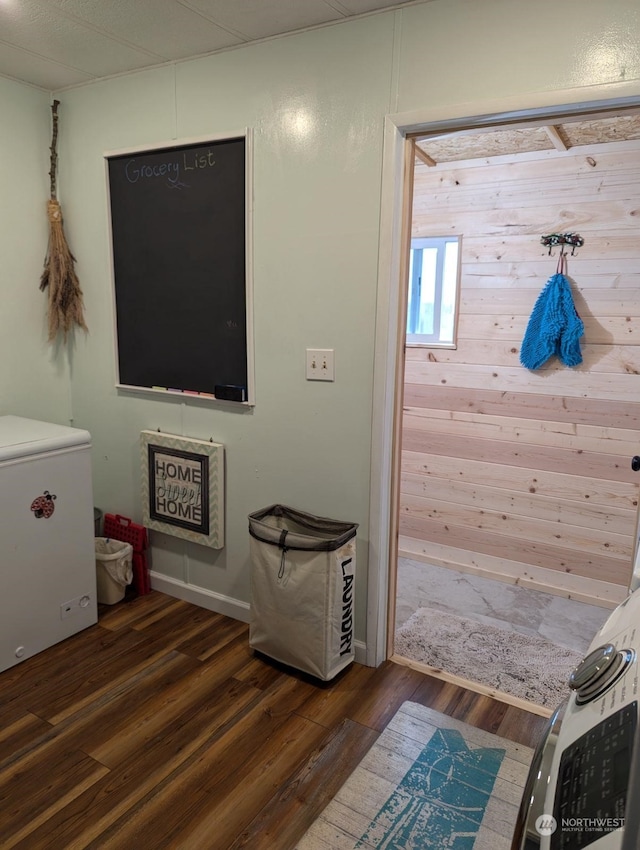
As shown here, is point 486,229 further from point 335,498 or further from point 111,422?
point 111,422

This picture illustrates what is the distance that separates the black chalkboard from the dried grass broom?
29cm

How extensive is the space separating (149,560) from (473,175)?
8.81 ft

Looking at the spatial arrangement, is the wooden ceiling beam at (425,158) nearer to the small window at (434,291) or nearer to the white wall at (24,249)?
the small window at (434,291)

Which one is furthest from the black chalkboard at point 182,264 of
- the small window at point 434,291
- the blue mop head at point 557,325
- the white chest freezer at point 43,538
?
the blue mop head at point 557,325

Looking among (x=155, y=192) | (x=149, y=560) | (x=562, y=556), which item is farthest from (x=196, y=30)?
(x=562, y=556)

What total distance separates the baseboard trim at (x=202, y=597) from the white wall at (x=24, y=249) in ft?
3.41

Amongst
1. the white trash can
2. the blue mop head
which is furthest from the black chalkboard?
the blue mop head

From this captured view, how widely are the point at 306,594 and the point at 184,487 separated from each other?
864 mm

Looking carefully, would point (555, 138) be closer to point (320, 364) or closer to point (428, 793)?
point (320, 364)

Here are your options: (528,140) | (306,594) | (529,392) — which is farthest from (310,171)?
(529,392)

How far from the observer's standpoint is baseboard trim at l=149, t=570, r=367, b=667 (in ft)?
8.77

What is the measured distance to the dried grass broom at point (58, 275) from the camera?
284cm

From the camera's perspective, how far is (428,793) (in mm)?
1732

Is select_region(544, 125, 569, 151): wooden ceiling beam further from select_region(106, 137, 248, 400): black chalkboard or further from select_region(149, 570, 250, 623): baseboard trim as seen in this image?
select_region(149, 570, 250, 623): baseboard trim
